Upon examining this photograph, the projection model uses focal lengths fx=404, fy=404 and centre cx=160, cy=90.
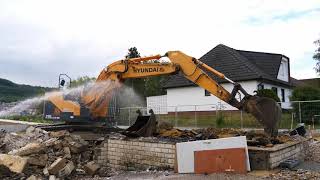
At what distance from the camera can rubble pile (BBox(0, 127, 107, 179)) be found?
33.2 ft

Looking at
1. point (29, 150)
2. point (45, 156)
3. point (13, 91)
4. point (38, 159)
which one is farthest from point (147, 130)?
point (13, 91)

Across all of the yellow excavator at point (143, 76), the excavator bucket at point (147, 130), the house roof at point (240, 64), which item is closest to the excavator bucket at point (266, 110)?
the yellow excavator at point (143, 76)

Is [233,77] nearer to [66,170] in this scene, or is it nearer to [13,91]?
[13,91]

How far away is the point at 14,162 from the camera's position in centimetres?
1012

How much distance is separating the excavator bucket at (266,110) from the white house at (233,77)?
1684 cm

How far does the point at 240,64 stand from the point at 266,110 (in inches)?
815

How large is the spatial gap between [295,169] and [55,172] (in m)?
5.90

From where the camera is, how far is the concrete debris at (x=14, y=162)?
394 inches

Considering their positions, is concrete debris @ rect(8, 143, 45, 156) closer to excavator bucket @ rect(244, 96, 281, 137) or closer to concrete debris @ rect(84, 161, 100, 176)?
concrete debris @ rect(84, 161, 100, 176)

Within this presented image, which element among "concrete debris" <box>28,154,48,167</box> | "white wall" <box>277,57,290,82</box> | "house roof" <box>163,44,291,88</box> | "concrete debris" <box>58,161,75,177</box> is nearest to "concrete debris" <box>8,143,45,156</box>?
"concrete debris" <box>28,154,48,167</box>

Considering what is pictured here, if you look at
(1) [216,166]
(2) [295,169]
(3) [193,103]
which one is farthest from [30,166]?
(3) [193,103]

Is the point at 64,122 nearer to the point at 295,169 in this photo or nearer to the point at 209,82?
the point at 209,82

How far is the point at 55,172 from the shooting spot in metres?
10.4

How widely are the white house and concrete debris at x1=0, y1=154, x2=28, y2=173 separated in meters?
17.4
